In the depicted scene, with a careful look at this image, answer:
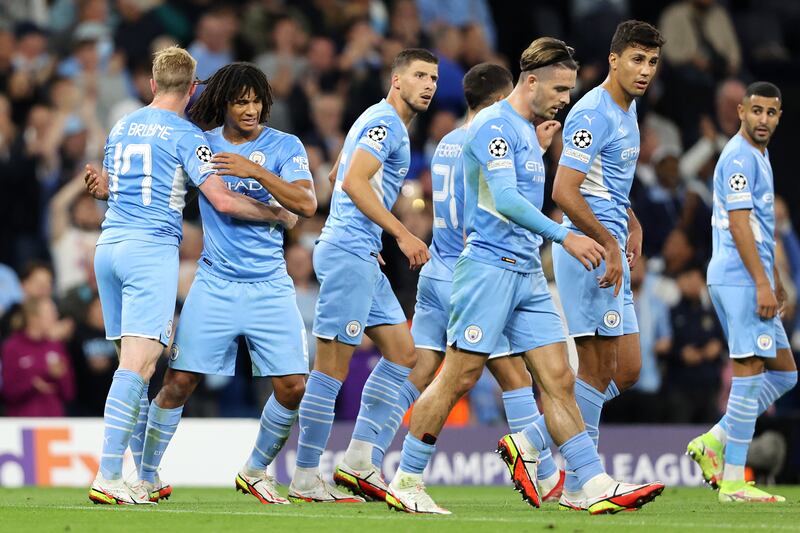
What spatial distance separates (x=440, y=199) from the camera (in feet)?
32.3

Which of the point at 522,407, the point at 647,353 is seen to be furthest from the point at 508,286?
the point at 647,353

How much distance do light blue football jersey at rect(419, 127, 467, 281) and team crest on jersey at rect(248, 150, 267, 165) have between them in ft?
4.90

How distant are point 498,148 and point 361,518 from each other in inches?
81.4

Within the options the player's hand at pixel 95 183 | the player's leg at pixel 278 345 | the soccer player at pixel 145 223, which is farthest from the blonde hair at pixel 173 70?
the player's leg at pixel 278 345

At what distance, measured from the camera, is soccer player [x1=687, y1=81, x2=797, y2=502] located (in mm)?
9789

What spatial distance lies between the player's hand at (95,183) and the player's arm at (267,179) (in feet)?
2.69

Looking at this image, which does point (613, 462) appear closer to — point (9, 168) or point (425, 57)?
point (425, 57)

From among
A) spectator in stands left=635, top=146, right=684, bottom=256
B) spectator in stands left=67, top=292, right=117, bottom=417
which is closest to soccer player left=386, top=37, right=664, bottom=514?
spectator in stands left=67, top=292, right=117, bottom=417

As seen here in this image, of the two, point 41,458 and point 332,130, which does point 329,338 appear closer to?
point 41,458

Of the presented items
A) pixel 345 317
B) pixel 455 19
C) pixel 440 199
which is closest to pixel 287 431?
pixel 345 317

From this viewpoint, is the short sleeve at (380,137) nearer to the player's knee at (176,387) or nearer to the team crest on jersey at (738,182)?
the player's knee at (176,387)

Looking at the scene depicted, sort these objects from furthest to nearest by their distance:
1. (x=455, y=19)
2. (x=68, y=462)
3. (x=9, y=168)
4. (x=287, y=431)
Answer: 1. (x=455, y=19)
2. (x=9, y=168)
3. (x=68, y=462)
4. (x=287, y=431)

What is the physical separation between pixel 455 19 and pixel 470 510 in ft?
34.3

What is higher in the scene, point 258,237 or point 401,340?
point 258,237
